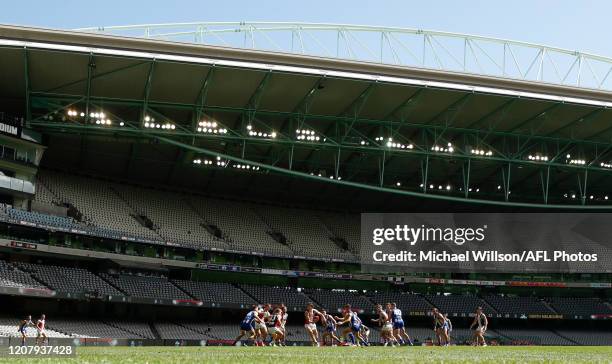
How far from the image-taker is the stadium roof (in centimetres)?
3900

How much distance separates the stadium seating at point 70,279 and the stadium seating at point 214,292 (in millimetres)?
6800

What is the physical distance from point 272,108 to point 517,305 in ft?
109

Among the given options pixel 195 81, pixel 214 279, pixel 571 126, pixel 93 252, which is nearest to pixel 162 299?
pixel 93 252

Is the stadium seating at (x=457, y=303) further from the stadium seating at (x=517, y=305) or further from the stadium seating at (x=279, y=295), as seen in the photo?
the stadium seating at (x=279, y=295)

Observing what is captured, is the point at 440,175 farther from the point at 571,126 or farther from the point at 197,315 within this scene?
the point at 197,315

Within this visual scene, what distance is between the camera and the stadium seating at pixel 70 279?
44062mm

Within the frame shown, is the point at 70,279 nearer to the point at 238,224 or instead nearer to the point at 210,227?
the point at 210,227

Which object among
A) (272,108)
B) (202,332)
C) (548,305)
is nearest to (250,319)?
(272,108)

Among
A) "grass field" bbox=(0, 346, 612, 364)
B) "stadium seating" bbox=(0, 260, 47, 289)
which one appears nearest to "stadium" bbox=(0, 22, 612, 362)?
"stadium seating" bbox=(0, 260, 47, 289)

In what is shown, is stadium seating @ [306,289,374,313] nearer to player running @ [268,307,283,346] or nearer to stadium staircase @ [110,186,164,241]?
stadium staircase @ [110,186,164,241]

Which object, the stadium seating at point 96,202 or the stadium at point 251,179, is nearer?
the stadium at point 251,179

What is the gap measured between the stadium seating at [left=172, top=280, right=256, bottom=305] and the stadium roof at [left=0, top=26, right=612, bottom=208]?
950cm

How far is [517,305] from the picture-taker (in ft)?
209

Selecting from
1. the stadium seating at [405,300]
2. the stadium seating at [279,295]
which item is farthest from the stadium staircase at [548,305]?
the stadium seating at [279,295]
